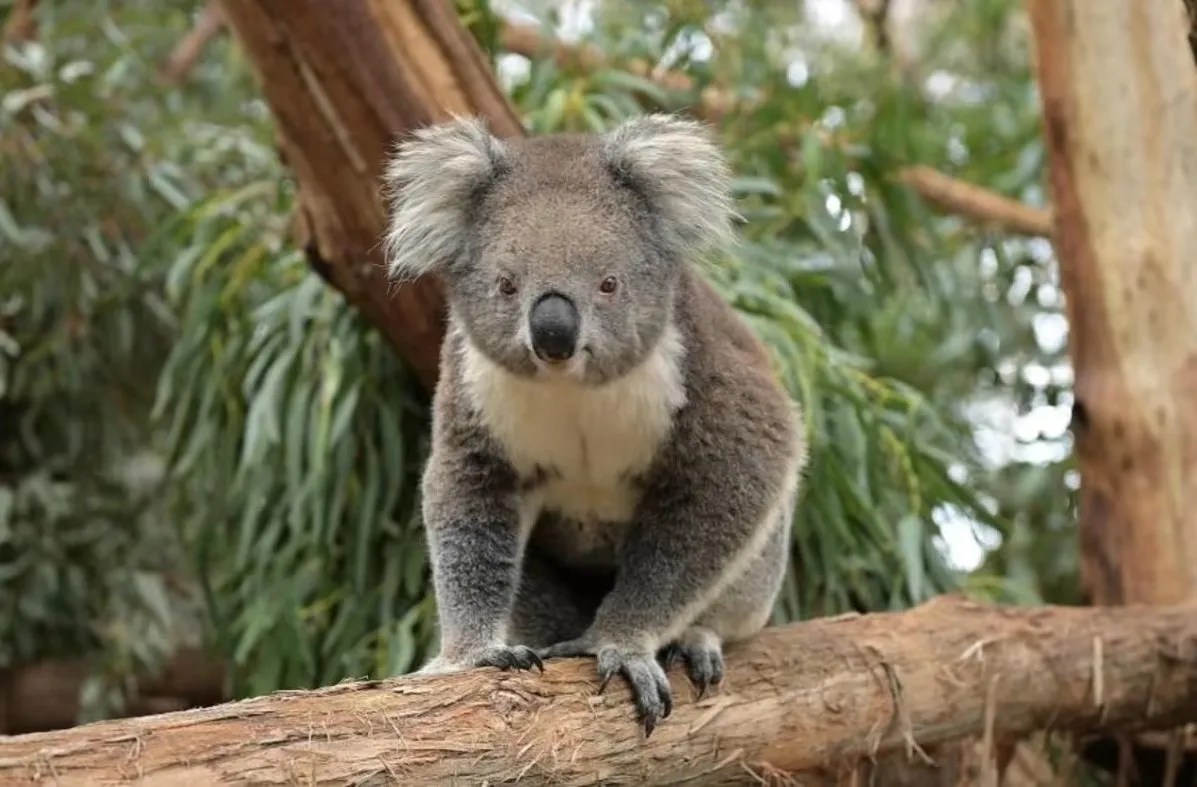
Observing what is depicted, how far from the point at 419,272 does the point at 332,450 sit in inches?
45.3

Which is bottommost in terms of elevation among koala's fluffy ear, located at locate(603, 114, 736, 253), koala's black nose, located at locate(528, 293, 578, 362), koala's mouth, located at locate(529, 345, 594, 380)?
koala's mouth, located at locate(529, 345, 594, 380)

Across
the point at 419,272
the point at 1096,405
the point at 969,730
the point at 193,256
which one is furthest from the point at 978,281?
the point at 419,272

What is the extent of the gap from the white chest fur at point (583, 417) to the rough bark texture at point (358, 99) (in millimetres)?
719

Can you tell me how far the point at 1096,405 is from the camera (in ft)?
12.2

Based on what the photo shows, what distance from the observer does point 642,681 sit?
234 centimetres

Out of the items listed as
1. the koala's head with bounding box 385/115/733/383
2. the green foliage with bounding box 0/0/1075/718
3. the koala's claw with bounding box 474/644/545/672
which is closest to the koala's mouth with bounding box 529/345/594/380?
the koala's head with bounding box 385/115/733/383

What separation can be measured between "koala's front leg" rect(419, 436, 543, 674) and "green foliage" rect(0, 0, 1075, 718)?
2.73ft

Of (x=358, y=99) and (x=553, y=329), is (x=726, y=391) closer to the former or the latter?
(x=553, y=329)

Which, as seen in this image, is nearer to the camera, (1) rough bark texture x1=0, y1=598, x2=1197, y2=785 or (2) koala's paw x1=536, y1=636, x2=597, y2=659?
(1) rough bark texture x1=0, y1=598, x2=1197, y2=785

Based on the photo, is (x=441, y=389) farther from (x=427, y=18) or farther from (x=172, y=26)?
(x=172, y=26)

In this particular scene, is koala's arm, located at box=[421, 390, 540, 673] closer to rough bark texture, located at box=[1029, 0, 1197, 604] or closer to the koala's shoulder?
the koala's shoulder

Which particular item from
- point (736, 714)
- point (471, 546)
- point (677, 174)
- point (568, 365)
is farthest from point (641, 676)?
point (677, 174)

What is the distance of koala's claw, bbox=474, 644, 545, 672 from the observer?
2281 mm

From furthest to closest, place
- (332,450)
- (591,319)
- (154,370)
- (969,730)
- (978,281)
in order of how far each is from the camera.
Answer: (978,281) < (154,370) < (332,450) < (969,730) < (591,319)
